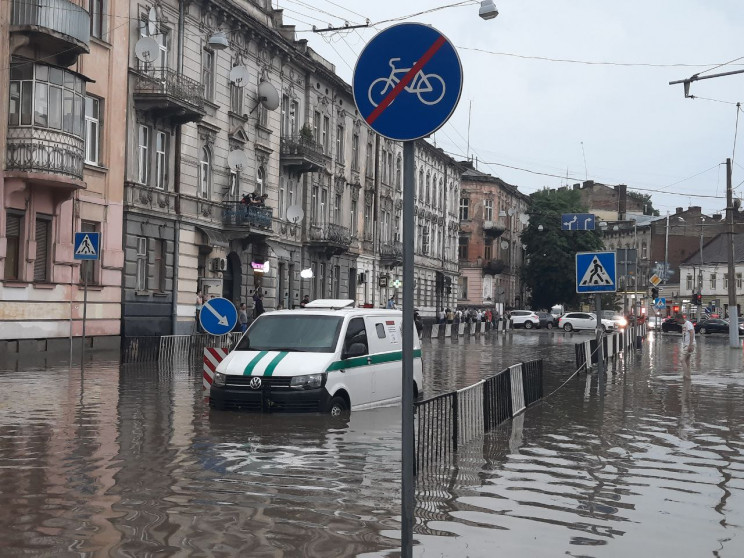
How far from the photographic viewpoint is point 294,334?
604 inches

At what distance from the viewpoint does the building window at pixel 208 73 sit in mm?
38125

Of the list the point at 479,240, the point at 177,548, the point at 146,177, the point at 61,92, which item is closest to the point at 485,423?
the point at 177,548

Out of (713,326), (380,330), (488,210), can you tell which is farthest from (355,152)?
(380,330)

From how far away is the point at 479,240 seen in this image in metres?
93.1

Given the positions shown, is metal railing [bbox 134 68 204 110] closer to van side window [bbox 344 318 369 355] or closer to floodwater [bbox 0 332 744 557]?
floodwater [bbox 0 332 744 557]

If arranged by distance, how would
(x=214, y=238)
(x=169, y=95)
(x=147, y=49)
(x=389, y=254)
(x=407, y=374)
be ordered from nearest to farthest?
(x=407, y=374) → (x=147, y=49) → (x=169, y=95) → (x=214, y=238) → (x=389, y=254)

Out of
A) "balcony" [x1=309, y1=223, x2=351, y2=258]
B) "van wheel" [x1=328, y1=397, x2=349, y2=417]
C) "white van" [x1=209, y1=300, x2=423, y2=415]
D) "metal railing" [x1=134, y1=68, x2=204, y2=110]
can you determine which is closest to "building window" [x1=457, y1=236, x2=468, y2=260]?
"balcony" [x1=309, y1=223, x2=351, y2=258]

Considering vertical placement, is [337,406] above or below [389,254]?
below

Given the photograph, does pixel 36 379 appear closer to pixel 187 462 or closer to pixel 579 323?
pixel 187 462

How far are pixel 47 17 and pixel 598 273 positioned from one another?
635 inches

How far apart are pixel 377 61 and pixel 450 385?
16.7 meters

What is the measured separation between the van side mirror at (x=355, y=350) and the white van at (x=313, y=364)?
0.01m

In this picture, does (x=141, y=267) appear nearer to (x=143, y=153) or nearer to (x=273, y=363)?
(x=143, y=153)

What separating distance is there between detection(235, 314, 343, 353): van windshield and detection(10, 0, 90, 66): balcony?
14.8m
